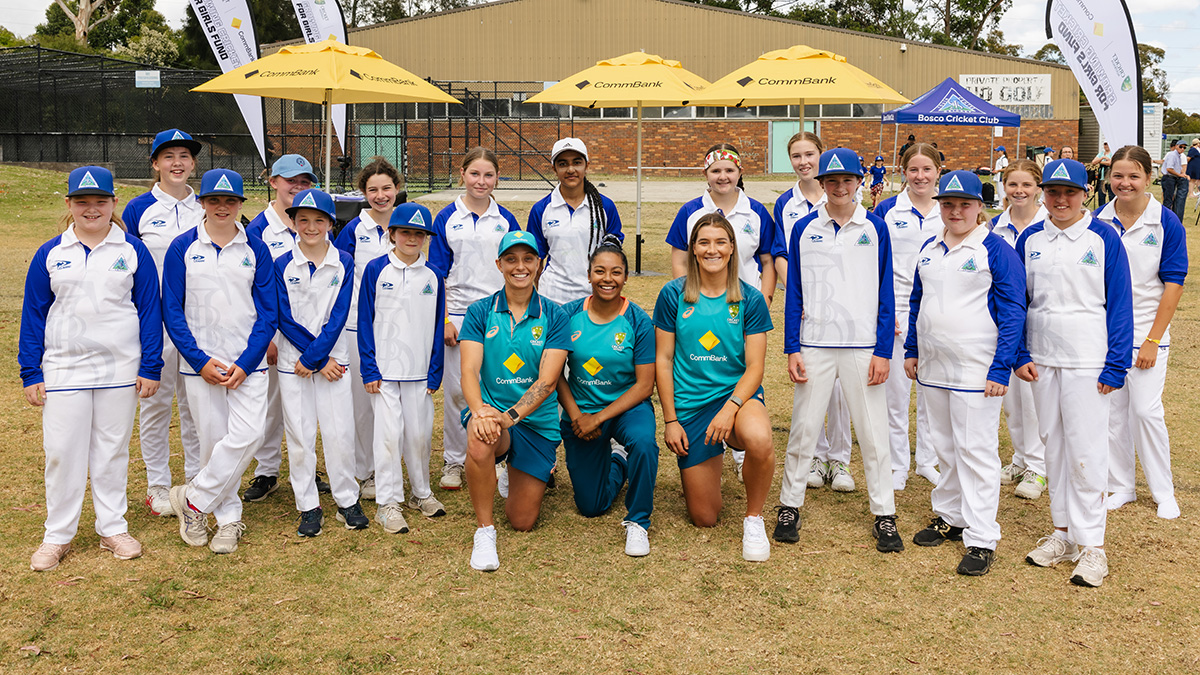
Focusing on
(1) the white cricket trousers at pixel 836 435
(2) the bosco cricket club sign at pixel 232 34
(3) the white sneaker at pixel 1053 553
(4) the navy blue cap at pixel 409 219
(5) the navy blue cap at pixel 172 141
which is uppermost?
(2) the bosco cricket club sign at pixel 232 34

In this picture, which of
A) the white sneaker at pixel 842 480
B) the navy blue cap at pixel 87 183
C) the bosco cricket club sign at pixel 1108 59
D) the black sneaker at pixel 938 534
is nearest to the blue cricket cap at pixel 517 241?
the navy blue cap at pixel 87 183

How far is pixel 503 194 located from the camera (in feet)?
86.2

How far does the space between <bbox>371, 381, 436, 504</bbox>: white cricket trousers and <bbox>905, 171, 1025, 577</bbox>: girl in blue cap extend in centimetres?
281

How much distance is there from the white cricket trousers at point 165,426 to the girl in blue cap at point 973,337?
165 inches

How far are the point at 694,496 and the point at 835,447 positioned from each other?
133cm

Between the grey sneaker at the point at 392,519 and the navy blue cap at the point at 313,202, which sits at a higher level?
the navy blue cap at the point at 313,202

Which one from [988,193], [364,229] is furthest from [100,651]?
[988,193]

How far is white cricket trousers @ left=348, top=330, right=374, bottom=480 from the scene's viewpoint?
18.3ft

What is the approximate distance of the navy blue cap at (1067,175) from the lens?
4.51 metres

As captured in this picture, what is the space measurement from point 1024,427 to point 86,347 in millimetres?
5533

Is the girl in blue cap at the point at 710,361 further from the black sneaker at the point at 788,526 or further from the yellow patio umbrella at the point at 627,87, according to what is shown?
the yellow patio umbrella at the point at 627,87

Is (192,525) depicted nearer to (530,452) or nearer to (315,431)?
(315,431)

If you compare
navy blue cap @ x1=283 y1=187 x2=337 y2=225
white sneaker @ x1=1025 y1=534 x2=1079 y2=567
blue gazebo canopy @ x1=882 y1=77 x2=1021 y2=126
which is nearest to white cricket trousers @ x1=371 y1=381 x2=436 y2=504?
navy blue cap @ x1=283 y1=187 x2=337 y2=225

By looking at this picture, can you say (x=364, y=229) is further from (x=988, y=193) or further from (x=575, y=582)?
(x=988, y=193)
